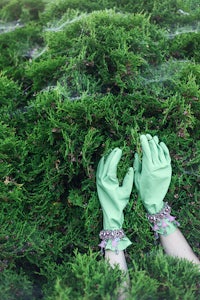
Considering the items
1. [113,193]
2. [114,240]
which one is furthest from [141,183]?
[114,240]

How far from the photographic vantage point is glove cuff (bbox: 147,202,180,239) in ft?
8.63

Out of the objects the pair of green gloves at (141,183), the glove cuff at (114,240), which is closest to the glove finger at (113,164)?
the pair of green gloves at (141,183)

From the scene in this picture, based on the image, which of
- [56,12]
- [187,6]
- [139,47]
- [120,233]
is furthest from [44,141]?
[187,6]

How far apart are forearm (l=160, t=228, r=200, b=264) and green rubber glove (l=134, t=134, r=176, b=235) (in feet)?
0.18

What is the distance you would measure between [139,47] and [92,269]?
2.09 metres

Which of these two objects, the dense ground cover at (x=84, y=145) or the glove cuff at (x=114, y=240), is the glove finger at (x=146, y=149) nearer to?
the dense ground cover at (x=84, y=145)

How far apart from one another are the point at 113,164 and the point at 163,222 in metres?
0.66

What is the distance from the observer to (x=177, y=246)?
261 cm

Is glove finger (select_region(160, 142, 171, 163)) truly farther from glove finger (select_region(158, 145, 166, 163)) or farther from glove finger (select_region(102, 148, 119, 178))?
glove finger (select_region(102, 148, 119, 178))

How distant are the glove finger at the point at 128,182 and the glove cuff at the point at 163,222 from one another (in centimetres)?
29

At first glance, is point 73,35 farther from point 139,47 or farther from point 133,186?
point 133,186

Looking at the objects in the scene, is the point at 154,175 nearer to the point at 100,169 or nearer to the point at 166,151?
the point at 166,151

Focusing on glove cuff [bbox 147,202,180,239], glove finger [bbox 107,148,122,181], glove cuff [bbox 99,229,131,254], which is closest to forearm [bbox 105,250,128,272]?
glove cuff [bbox 99,229,131,254]

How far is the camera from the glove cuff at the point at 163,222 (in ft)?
8.63
